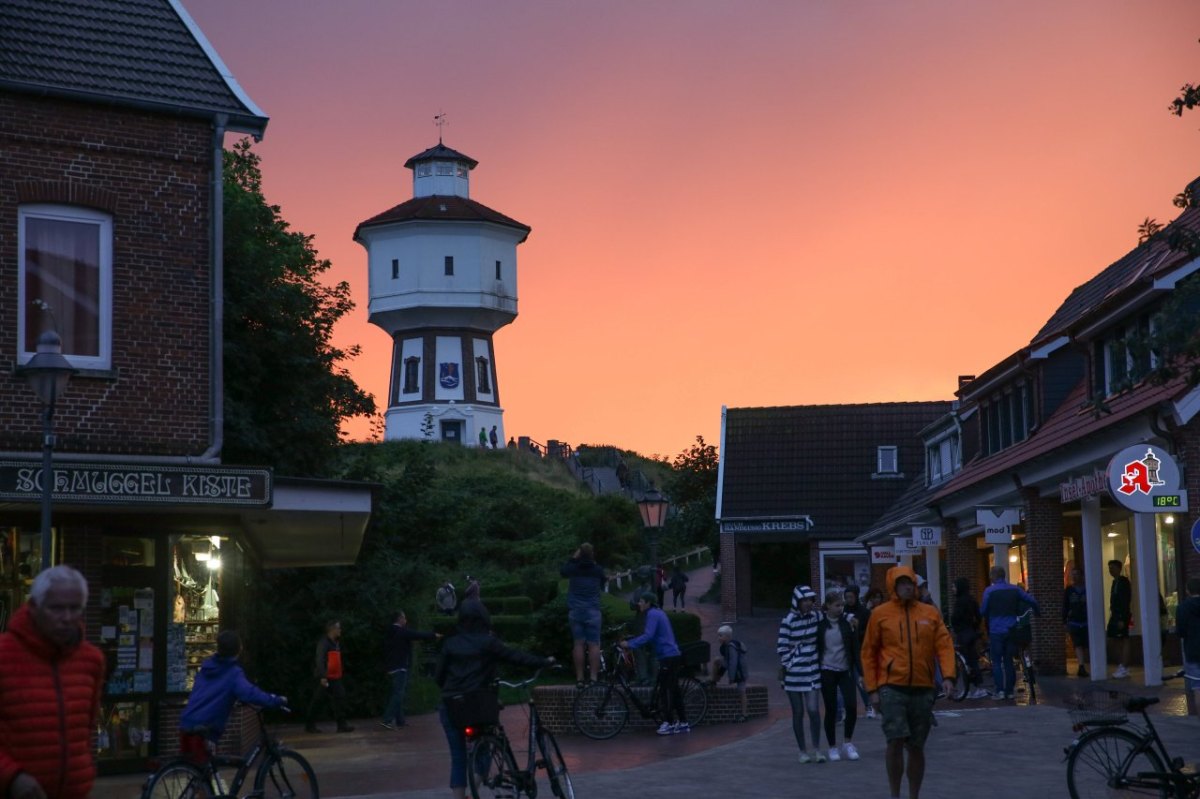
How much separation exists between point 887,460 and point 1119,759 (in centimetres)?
4513

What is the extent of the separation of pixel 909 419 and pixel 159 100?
42099 mm

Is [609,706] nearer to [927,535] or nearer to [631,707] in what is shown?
[631,707]

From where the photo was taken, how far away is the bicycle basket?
39.0 ft

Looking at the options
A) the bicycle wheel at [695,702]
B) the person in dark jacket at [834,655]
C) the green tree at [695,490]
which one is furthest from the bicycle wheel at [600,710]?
the green tree at [695,490]

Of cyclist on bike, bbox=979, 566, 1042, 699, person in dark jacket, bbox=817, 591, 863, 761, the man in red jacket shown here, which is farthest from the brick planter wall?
the man in red jacket

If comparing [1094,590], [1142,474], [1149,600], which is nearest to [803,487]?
[1094,590]

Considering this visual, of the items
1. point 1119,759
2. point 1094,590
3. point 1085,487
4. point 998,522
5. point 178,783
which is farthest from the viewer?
point 998,522

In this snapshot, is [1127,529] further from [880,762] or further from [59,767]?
[59,767]

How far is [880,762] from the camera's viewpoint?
17.7m

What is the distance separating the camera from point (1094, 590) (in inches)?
1092

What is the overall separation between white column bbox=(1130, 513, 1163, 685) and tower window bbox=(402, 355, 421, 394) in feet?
218

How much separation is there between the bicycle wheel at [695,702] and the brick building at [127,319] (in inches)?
230

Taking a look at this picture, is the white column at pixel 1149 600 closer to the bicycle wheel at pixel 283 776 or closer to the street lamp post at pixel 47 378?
the bicycle wheel at pixel 283 776

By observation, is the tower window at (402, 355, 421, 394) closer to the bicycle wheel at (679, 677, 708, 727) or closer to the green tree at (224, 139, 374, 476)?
the green tree at (224, 139, 374, 476)
